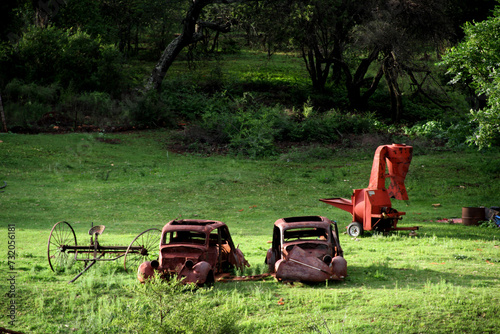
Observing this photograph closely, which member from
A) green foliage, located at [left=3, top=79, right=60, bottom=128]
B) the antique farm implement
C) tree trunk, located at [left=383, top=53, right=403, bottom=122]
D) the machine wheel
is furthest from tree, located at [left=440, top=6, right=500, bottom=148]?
green foliage, located at [left=3, top=79, right=60, bottom=128]

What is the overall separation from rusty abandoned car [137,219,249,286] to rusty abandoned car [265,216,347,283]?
1011 mm

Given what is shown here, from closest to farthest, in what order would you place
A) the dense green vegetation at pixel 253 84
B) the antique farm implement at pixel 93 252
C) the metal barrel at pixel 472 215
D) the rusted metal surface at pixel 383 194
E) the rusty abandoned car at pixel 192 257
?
the rusty abandoned car at pixel 192 257, the antique farm implement at pixel 93 252, the rusted metal surface at pixel 383 194, the metal barrel at pixel 472 215, the dense green vegetation at pixel 253 84

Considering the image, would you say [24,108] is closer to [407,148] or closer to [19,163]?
[19,163]

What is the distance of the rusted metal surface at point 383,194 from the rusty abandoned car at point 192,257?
16.2ft

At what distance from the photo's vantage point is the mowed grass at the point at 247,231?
7492 mm

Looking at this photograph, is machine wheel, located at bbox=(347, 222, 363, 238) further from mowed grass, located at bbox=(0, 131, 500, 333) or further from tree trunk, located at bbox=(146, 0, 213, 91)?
tree trunk, located at bbox=(146, 0, 213, 91)

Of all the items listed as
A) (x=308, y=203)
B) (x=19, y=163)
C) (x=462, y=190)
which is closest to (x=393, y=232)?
(x=308, y=203)

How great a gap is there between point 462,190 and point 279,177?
25.6 feet

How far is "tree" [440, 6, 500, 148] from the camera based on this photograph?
15.4m

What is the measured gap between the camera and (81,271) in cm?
1038

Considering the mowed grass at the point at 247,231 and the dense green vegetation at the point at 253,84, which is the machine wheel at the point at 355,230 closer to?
the mowed grass at the point at 247,231

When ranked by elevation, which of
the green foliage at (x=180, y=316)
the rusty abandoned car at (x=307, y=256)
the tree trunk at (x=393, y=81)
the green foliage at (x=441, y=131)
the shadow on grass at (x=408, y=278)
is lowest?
the shadow on grass at (x=408, y=278)

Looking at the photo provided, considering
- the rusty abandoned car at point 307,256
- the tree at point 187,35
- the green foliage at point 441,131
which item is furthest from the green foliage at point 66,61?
the rusty abandoned car at point 307,256

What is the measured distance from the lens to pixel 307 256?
9.51 metres
